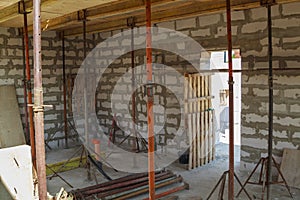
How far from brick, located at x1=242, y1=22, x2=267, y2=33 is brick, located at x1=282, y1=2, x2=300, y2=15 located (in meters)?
0.33

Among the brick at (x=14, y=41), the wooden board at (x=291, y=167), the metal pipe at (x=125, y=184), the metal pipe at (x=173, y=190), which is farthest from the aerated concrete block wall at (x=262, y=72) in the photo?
the brick at (x=14, y=41)

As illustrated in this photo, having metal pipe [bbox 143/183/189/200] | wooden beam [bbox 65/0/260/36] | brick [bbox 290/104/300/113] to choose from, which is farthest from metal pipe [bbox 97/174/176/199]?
wooden beam [bbox 65/0/260/36]

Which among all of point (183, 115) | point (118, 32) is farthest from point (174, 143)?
point (118, 32)

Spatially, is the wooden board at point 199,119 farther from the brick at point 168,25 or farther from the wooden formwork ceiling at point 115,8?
the wooden formwork ceiling at point 115,8

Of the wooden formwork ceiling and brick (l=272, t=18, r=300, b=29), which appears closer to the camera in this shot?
the wooden formwork ceiling

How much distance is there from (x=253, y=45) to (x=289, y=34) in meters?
0.55

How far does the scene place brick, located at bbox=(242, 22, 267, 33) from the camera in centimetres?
504

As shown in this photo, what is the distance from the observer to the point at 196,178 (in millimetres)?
5418

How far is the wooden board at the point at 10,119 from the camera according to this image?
648 centimetres

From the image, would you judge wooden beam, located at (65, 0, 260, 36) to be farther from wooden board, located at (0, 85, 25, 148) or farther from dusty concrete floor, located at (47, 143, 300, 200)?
dusty concrete floor, located at (47, 143, 300, 200)

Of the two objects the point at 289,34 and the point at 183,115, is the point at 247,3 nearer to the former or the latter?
the point at 289,34

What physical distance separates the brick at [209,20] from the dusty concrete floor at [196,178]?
242 centimetres

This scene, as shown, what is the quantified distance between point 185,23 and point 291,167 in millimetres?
2950

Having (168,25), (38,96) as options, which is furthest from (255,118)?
(38,96)
